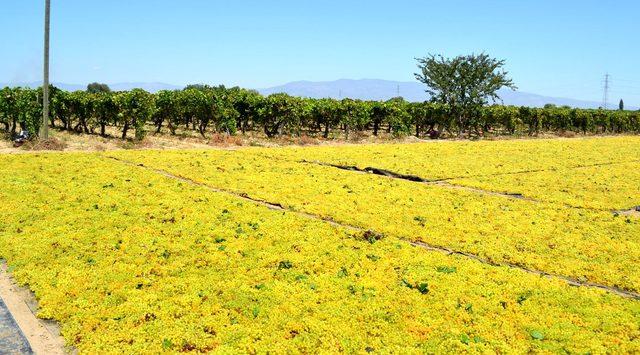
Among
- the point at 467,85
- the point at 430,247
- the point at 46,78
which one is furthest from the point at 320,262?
the point at 467,85

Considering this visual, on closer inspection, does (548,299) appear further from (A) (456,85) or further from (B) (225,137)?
(A) (456,85)

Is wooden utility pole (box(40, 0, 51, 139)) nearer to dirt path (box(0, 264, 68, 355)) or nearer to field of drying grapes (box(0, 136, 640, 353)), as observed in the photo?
field of drying grapes (box(0, 136, 640, 353))

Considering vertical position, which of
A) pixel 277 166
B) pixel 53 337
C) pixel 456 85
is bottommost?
pixel 53 337

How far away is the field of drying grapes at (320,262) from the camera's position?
23.8 feet

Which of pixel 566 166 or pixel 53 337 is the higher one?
pixel 566 166

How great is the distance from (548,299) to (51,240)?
10006 mm

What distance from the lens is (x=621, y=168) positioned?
27578 millimetres

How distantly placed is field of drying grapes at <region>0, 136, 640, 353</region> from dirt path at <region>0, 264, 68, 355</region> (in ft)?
0.59

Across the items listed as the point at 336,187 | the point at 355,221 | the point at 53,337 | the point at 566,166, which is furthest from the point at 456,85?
the point at 53,337

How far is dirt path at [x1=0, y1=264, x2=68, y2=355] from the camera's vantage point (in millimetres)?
6727

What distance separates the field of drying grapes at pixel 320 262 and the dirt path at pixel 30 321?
0.18 metres

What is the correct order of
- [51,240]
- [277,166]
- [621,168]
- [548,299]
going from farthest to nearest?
[621,168] → [277,166] → [51,240] → [548,299]

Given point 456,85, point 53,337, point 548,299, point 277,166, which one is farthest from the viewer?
point 456,85

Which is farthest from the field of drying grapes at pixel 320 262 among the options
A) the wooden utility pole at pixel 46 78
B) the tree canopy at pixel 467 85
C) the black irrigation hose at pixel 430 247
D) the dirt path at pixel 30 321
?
the tree canopy at pixel 467 85
